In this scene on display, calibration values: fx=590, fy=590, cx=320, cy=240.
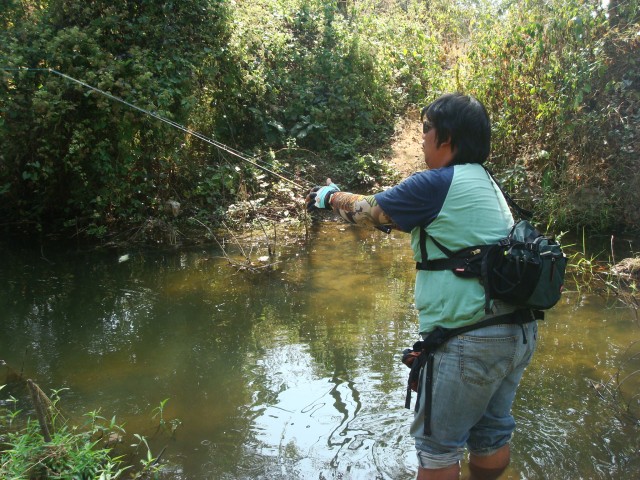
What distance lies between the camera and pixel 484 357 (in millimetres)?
2277

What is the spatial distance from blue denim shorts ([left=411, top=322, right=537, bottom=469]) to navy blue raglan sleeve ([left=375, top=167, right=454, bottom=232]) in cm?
48

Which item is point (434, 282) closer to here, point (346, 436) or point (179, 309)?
point (346, 436)

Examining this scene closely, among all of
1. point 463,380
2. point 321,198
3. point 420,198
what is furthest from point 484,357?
point 321,198

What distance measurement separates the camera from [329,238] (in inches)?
315

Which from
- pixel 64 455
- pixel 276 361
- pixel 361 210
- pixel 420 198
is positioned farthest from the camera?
pixel 276 361

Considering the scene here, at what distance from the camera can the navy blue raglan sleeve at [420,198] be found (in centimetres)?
226

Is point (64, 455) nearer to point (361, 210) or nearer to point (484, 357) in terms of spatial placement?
point (361, 210)

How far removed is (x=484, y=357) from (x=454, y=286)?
11.7 inches

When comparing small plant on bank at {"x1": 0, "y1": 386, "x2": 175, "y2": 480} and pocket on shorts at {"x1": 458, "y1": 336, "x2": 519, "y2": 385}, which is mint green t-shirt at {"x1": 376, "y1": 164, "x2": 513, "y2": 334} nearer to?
pocket on shorts at {"x1": 458, "y1": 336, "x2": 519, "y2": 385}

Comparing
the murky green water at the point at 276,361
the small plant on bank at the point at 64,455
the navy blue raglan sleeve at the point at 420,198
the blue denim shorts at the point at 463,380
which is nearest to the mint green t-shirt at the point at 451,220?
the navy blue raglan sleeve at the point at 420,198

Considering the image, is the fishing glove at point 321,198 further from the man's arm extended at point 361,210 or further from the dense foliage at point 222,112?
the dense foliage at point 222,112

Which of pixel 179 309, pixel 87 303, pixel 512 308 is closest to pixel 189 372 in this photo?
pixel 179 309

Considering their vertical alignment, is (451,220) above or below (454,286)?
above

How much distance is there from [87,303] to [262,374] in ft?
8.01
